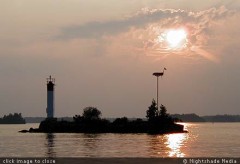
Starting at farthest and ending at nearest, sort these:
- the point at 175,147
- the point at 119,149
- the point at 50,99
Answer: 1. the point at 50,99
2. the point at 175,147
3. the point at 119,149

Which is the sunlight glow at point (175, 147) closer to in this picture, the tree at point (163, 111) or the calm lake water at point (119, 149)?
the calm lake water at point (119, 149)

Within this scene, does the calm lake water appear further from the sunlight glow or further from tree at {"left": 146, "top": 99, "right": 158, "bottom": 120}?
tree at {"left": 146, "top": 99, "right": 158, "bottom": 120}

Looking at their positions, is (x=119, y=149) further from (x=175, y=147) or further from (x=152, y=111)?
(x=152, y=111)

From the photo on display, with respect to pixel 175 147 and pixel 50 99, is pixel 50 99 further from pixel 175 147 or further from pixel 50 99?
pixel 175 147

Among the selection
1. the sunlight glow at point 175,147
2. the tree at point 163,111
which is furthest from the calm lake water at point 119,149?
the tree at point 163,111

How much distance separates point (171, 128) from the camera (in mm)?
189875

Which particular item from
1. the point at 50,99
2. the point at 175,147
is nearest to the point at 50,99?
the point at 50,99

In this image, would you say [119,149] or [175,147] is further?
[175,147]

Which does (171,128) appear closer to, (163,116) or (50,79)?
(163,116)

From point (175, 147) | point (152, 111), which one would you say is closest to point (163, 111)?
point (152, 111)

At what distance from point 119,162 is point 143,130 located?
132 meters

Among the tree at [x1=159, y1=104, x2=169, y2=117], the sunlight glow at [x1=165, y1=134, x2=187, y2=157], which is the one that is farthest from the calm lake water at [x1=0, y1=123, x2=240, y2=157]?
the tree at [x1=159, y1=104, x2=169, y2=117]

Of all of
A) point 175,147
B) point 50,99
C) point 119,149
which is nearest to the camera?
point 119,149

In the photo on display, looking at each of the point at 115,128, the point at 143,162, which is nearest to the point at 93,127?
the point at 115,128
